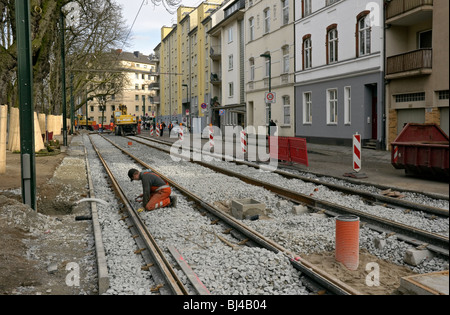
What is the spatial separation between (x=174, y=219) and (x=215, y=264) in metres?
2.86

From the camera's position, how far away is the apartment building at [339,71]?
22.2 m

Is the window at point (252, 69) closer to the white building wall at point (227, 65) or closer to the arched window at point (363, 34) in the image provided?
the white building wall at point (227, 65)

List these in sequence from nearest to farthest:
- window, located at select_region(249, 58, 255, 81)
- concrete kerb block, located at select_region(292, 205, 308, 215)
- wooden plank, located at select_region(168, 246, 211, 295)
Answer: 1. wooden plank, located at select_region(168, 246, 211, 295)
2. concrete kerb block, located at select_region(292, 205, 308, 215)
3. window, located at select_region(249, 58, 255, 81)

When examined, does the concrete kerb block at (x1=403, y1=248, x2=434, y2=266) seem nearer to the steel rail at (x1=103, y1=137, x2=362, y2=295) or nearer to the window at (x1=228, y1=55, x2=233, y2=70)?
the steel rail at (x1=103, y1=137, x2=362, y2=295)

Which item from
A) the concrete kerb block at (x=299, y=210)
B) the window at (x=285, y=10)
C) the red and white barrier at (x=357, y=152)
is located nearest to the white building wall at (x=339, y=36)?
the window at (x=285, y=10)

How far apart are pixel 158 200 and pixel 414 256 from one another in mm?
5291

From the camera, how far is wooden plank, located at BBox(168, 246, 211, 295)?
14.8ft

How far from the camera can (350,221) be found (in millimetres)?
4957

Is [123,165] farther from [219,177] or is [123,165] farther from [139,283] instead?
[139,283]

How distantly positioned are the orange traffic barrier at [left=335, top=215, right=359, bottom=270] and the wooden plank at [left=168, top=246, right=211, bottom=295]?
1668mm

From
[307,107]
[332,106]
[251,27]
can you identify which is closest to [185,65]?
[251,27]

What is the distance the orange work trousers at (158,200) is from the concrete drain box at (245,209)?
57.3 inches
